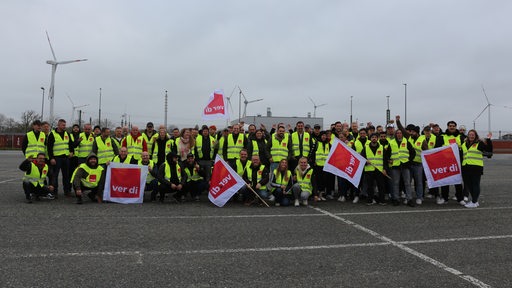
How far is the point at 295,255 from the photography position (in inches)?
217

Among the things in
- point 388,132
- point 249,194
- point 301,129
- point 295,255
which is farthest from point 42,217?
point 388,132

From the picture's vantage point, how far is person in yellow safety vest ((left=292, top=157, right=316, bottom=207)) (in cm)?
977

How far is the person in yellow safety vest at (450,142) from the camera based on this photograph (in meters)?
10.4

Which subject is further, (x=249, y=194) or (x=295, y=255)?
(x=249, y=194)

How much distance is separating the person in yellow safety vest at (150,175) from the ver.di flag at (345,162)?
469 centimetres

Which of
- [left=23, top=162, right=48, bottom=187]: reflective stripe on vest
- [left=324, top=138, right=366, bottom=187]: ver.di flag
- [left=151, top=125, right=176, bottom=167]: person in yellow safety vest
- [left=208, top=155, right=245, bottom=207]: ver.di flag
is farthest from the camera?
[left=151, top=125, right=176, bottom=167]: person in yellow safety vest

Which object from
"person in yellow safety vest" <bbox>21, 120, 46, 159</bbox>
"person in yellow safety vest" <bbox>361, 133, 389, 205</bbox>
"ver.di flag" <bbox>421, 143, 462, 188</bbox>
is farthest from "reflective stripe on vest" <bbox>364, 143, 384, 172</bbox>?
"person in yellow safety vest" <bbox>21, 120, 46, 159</bbox>

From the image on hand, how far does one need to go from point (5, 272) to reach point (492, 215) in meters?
9.42

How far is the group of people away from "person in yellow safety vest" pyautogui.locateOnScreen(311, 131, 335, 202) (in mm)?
29

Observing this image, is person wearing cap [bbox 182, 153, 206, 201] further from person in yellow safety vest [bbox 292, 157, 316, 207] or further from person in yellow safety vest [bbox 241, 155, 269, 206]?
person in yellow safety vest [bbox 292, 157, 316, 207]

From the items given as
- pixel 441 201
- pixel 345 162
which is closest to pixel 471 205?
pixel 441 201

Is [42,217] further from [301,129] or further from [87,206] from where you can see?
[301,129]

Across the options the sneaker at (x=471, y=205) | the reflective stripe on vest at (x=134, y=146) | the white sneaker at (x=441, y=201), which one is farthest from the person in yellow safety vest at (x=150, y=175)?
the sneaker at (x=471, y=205)

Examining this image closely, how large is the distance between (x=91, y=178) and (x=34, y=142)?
202 cm
